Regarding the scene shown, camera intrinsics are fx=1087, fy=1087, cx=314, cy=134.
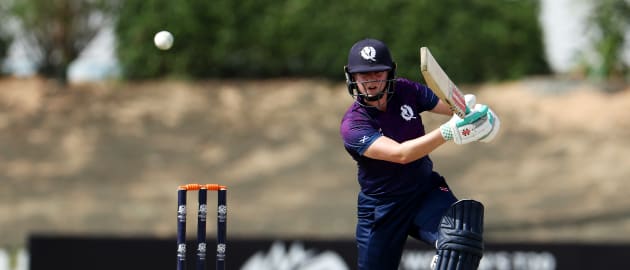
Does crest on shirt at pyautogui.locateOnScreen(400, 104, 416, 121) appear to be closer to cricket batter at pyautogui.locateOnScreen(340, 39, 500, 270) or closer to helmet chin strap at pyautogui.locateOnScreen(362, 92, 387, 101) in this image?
cricket batter at pyautogui.locateOnScreen(340, 39, 500, 270)

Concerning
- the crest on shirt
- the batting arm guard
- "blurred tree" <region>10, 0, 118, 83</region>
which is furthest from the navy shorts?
"blurred tree" <region>10, 0, 118, 83</region>

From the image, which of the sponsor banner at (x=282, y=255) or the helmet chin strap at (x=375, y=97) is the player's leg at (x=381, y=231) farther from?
the sponsor banner at (x=282, y=255)

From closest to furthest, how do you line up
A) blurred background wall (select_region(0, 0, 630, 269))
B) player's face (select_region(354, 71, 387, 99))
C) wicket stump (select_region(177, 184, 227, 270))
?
player's face (select_region(354, 71, 387, 99)) → wicket stump (select_region(177, 184, 227, 270)) → blurred background wall (select_region(0, 0, 630, 269))

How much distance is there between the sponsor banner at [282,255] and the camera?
942 cm

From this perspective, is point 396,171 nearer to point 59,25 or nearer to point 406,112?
point 406,112

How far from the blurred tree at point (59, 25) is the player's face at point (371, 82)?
15.1 meters

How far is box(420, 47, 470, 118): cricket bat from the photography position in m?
4.61

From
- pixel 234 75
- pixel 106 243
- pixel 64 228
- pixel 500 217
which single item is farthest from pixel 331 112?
pixel 106 243

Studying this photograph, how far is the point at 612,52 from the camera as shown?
19.8 meters

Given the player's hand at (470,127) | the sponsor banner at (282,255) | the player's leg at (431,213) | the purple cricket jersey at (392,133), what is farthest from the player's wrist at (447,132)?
the sponsor banner at (282,255)

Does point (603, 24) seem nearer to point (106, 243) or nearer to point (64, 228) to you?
point (64, 228)

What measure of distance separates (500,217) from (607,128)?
3.46 m

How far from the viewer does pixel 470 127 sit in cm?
480

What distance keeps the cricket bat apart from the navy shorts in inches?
29.5
